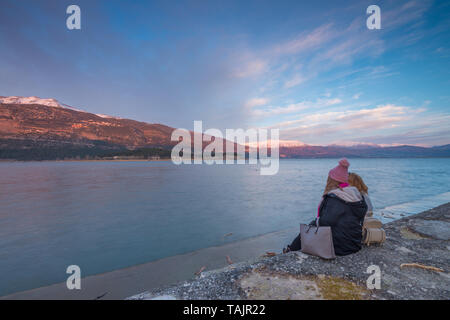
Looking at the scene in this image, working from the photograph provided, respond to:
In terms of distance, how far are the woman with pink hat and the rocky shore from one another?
0.29m

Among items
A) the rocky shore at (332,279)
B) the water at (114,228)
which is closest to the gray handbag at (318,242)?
the rocky shore at (332,279)

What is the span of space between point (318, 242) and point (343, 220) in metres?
0.64

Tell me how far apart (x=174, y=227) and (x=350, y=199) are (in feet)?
24.9

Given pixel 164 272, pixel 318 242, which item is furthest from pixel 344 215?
pixel 164 272

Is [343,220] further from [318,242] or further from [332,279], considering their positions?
[332,279]

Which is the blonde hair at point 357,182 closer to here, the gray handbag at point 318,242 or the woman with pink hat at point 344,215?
the woman with pink hat at point 344,215

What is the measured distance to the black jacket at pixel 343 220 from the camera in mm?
3590

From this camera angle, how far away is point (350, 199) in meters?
3.52

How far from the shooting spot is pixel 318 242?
3771mm

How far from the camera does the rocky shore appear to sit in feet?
9.36

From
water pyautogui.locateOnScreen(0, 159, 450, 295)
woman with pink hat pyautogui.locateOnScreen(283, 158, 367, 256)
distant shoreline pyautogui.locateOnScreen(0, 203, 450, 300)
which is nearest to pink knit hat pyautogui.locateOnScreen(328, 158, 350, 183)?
woman with pink hat pyautogui.locateOnScreen(283, 158, 367, 256)

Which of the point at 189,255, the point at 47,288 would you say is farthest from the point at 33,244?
the point at 189,255

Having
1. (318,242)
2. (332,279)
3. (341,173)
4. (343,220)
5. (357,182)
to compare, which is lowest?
(332,279)

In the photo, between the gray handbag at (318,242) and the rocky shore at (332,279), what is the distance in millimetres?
133
